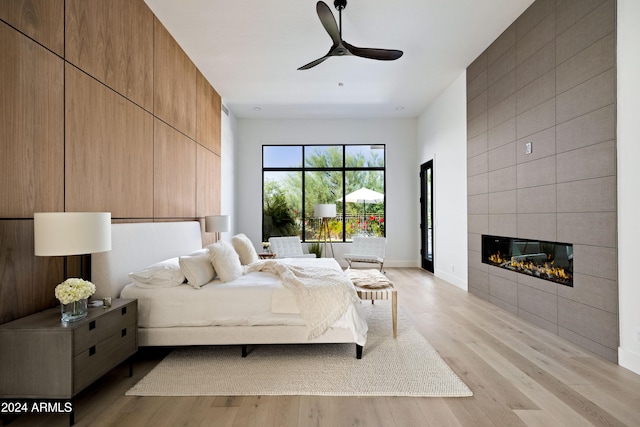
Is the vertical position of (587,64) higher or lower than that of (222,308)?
higher

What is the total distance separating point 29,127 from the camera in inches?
82.6

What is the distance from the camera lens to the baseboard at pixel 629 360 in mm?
2400

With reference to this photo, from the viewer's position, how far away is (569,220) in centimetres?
307

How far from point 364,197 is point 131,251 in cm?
534

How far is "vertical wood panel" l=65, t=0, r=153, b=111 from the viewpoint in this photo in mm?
2504

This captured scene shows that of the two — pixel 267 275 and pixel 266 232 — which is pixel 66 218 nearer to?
pixel 267 275

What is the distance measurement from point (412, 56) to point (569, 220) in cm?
279

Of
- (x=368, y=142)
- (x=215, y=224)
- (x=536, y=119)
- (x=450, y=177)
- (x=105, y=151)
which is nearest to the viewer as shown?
(x=105, y=151)

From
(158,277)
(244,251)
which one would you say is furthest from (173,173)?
(158,277)

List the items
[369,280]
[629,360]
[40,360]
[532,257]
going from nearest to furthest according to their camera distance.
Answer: [40,360], [629,360], [369,280], [532,257]

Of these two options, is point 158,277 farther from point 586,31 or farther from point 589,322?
point 586,31

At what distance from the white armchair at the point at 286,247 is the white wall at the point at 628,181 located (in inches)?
180

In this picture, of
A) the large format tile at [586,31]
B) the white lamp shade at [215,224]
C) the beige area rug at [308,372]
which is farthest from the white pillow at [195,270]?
the large format tile at [586,31]

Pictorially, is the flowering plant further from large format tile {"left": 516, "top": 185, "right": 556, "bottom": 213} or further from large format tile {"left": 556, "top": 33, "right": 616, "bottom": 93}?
large format tile {"left": 556, "top": 33, "right": 616, "bottom": 93}
